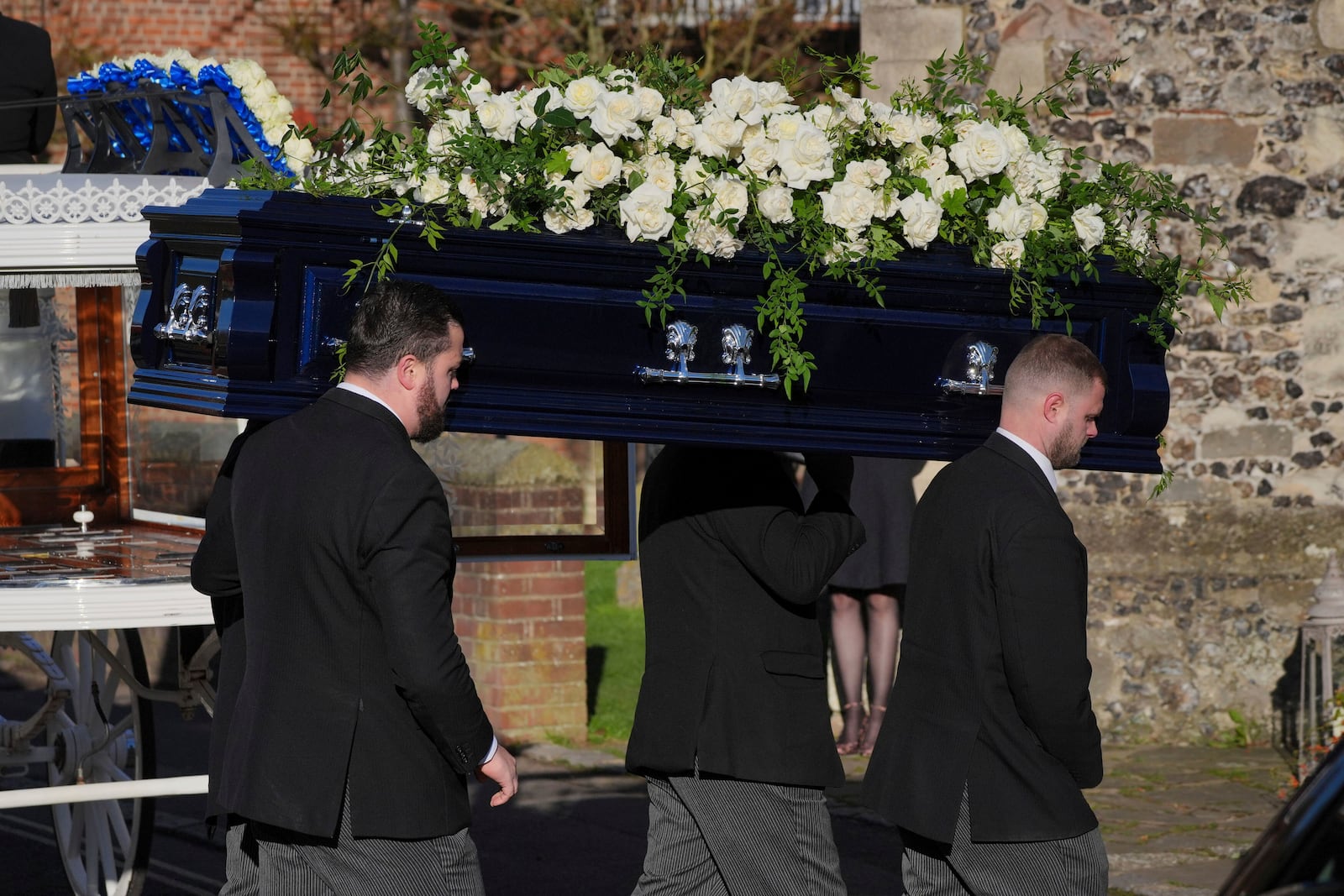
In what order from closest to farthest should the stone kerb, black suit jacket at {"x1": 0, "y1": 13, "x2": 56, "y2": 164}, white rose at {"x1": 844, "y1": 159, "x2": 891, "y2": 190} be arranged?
white rose at {"x1": 844, "y1": 159, "x2": 891, "y2": 190} < black suit jacket at {"x1": 0, "y1": 13, "x2": 56, "y2": 164} < the stone kerb

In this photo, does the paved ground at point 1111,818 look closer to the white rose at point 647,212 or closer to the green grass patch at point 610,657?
the green grass patch at point 610,657

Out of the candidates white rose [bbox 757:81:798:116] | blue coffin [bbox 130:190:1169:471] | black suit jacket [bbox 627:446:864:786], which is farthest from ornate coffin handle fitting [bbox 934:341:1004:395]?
white rose [bbox 757:81:798:116]

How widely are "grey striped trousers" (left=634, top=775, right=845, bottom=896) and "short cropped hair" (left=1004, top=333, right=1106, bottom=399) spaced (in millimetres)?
1162

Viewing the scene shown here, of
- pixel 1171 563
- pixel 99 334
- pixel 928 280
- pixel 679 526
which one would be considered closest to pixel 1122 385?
pixel 928 280

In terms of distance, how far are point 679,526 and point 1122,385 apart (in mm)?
1134

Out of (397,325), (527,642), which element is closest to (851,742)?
(527,642)

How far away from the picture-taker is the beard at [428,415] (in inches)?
147

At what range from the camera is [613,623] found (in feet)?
40.0

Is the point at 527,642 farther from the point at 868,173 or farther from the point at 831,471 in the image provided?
the point at 868,173

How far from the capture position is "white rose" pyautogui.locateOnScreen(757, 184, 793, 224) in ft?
13.0

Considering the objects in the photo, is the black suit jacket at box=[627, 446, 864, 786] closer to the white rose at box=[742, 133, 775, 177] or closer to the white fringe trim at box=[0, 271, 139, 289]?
the white rose at box=[742, 133, 775, 177]

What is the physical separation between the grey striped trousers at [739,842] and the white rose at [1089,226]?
1.48 m

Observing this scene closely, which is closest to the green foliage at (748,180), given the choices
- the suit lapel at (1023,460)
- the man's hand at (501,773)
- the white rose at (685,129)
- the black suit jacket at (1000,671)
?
the white rose at (685,129)

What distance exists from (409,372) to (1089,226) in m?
1.65
